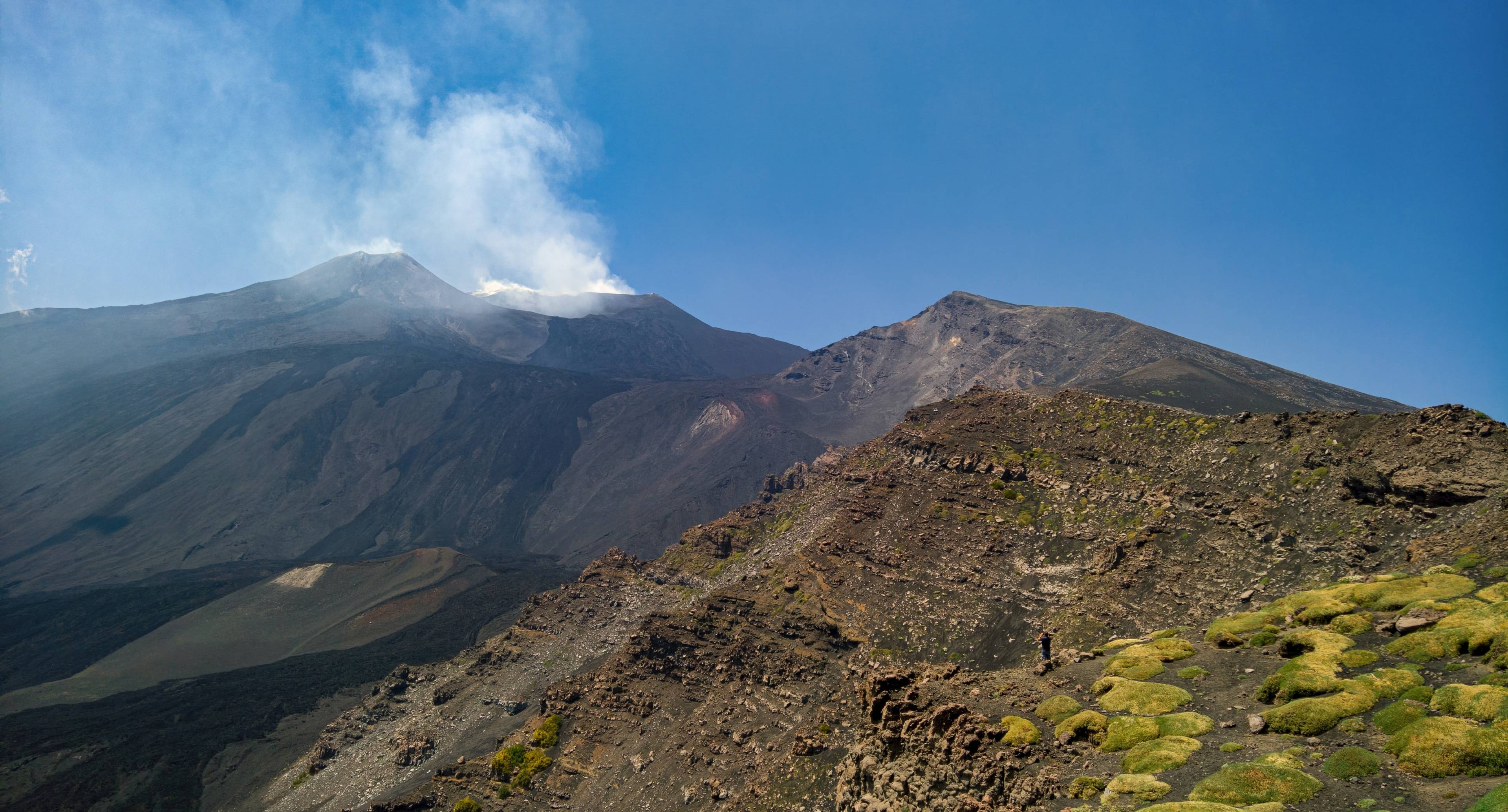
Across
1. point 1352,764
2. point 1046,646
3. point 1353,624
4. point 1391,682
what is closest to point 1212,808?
point 1352,764

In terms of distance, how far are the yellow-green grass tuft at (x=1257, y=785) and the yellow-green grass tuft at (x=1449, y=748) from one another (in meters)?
1.44

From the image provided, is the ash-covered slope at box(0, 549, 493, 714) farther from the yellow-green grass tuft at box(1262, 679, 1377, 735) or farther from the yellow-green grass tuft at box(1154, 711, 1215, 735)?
the yellow-green grass tuft at box(1262, 679, 1377, 735)

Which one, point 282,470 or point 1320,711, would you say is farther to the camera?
point 282,470

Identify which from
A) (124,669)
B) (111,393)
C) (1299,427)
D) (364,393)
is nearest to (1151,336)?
(1299,427)

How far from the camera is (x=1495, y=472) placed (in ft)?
73.8

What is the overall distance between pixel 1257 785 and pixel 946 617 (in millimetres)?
25311

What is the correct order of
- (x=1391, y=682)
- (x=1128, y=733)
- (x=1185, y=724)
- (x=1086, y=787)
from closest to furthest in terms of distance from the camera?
(x=1086, y=787), (x=1391, y=682), (x=1185, y=724), (x=1128, y=733)

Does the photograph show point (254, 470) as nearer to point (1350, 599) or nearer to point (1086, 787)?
point (1086, 787)

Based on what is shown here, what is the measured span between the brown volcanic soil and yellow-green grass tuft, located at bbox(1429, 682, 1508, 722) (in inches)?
65.2

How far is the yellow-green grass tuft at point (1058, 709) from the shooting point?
52.7 feet

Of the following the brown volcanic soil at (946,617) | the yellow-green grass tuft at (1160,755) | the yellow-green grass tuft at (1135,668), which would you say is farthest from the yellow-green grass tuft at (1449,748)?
the yellow-green grass tuft at (1135,668)

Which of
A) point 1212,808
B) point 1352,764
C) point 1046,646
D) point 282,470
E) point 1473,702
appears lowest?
point 282,470

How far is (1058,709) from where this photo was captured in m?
16.4

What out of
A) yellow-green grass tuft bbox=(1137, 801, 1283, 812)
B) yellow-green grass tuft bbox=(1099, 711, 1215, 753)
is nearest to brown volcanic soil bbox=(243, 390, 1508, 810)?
yellow-green grass tuft bbox=(1099, 711, 1215, 753)
